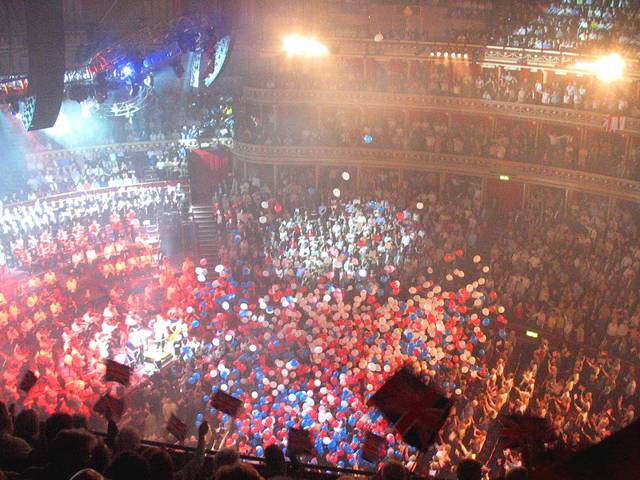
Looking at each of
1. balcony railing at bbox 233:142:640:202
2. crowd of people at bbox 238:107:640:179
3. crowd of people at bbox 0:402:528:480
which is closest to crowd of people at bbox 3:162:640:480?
balcony railing at bbox 233:142:640:202

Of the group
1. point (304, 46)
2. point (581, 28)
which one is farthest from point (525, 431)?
point (304, 46)

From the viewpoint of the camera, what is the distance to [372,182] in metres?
30.2

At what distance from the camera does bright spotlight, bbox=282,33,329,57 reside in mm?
28594

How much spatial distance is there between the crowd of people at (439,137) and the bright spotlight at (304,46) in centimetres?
265

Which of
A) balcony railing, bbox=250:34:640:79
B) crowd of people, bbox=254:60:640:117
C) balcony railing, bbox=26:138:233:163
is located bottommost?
balcony railing, bbox=26:138:233:163

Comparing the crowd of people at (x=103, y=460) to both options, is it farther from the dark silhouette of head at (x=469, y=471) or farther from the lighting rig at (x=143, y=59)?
the lighting rig at (x=143, y=59)

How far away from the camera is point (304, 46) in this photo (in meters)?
30.0

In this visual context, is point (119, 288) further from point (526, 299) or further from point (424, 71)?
point (424, 71)

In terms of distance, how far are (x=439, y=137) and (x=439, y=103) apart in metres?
1.43

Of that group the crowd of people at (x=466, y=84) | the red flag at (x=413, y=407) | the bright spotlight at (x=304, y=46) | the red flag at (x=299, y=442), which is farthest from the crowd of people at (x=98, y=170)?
the red flag at (x=413, y=407)

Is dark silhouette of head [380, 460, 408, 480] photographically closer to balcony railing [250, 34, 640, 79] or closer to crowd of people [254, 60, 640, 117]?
crowd of people [254, 60, 640, 117]

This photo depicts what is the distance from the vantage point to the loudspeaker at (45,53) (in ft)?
31.4

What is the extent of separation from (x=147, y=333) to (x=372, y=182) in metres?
12.7

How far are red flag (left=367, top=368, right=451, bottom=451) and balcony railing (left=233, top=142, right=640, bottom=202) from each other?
2031 centimetres
